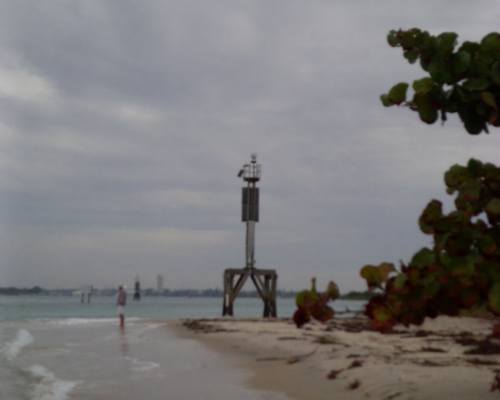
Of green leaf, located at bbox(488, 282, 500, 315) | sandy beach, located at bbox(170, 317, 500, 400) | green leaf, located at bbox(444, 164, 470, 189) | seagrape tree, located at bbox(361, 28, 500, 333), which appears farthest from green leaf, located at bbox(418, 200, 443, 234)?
sandy beach, located at bbox(170, 317, 500, 400)

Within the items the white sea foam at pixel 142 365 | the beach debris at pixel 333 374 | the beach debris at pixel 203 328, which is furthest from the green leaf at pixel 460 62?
the beach debris at pixel 203 328

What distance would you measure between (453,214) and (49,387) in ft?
27.6

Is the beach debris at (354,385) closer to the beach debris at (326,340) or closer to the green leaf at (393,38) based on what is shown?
the green leaf at (393,38)

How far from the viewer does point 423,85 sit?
14.2ft

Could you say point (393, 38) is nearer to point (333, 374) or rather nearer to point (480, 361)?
point (333, 374)

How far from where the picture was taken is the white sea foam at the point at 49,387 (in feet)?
31.6

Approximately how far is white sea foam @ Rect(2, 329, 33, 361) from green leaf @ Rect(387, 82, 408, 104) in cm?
1324

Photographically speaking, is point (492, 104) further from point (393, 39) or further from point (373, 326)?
point (373, 326)

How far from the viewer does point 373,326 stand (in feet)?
13.4

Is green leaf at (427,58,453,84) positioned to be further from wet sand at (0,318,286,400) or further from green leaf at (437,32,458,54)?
wet sand at (0,318,286,400)

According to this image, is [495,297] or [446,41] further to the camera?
[446,41]

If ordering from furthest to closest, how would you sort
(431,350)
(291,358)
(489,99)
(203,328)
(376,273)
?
(203,328) < (291,358) < (431,350) < (489,99) < (376,273)

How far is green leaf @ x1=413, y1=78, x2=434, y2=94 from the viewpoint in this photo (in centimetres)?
433

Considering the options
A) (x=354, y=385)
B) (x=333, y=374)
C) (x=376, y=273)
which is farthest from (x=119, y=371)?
(x=376, y=273)
